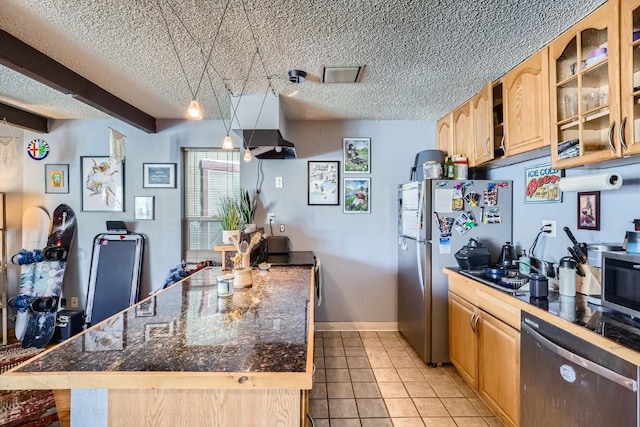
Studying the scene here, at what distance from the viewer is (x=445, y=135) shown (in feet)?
10.9

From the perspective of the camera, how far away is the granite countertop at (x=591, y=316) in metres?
1.21

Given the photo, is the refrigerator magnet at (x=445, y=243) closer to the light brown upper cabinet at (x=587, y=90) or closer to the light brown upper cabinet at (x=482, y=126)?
the light brown upper cabinet at (x=482, y=126)

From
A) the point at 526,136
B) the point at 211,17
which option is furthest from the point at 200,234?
the point at 526,136

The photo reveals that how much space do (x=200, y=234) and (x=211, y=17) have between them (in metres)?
2.54

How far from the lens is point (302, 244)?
11.6 ft

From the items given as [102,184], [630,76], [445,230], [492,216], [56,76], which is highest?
[56,76]

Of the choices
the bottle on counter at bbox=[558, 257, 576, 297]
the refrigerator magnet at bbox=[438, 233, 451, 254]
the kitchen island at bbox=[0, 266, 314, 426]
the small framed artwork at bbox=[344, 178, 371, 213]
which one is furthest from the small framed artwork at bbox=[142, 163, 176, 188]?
the bottle on counter at bbox=[558, 257, 576, 297]

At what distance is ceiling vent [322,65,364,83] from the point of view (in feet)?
7.29

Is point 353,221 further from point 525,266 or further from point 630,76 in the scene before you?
point 630,76

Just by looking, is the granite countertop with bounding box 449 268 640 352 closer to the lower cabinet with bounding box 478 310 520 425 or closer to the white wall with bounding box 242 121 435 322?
the lower cabinet with bounding box 478 310 520 425

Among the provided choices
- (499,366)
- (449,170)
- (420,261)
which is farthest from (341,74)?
(499,366)

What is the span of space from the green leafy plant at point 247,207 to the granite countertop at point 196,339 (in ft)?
5.13

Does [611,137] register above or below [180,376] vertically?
above

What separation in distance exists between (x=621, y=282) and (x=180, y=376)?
5.95 ft
